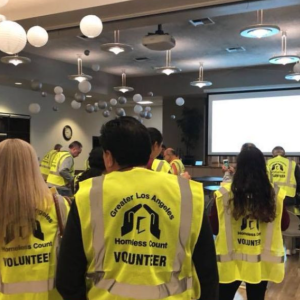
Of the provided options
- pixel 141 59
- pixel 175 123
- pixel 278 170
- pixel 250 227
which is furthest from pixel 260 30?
pixel 175 123

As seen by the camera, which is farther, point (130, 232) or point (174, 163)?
point (174, 163)

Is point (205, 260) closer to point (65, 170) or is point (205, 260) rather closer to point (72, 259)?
point (72, 259)

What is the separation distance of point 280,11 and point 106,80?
6.53 meters

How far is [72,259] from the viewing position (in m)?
1.36

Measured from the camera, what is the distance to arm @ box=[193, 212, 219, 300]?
1.42 m

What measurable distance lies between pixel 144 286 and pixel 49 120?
1214 cm

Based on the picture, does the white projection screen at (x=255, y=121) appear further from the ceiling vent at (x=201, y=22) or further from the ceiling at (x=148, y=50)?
the ceiling vent at (x=201, y=22)

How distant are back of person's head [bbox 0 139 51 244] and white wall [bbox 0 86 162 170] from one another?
10.3 m

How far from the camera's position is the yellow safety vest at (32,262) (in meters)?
1.67

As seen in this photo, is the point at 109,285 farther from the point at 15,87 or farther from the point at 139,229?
the point at 15,87

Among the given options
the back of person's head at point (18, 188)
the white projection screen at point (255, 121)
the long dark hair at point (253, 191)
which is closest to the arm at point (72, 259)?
the back of person's head at point (18, 188)

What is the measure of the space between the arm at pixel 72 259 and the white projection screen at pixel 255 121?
10276 millimetres

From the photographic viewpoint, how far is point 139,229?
1.38 meters

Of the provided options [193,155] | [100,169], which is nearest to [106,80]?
[193,155]
